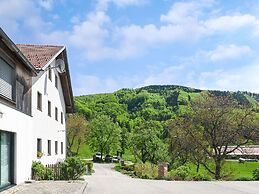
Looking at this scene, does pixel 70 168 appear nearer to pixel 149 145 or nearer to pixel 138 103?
pixel 149 145

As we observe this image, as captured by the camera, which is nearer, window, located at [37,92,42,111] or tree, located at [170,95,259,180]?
window, located at [37,92,42,111]

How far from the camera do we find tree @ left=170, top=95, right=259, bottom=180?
34219mm

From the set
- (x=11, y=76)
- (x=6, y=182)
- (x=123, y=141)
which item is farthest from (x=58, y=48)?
(x=123, y=141)

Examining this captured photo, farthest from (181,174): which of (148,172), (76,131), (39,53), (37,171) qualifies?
(76,131)

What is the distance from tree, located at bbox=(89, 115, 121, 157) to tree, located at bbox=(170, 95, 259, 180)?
40.3m

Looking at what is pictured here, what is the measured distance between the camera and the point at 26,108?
765 inches

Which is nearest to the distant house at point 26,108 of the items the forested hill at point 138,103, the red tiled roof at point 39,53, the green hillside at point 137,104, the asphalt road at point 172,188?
the red tiled roof at point 39,53

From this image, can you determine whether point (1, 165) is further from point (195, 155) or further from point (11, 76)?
point (195, 155)

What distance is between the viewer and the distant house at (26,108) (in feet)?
50.9

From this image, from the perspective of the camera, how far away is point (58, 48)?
86.7 ft

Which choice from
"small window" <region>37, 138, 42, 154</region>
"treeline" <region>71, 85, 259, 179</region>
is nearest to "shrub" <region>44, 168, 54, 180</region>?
"small window" <region>37, 138, 42, 154</region>

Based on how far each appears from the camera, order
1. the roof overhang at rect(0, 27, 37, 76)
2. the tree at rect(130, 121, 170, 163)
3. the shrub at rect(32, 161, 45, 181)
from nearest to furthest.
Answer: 1. the roof overhang at rect(0, 27, 37, 76)
2. the shrub at rect(32, 161, 45, 181)
3. the tree at rect(130, 121, 170, 163)

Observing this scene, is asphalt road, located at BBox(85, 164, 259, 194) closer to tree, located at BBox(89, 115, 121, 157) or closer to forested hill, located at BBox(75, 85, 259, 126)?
tree, located at BBox(89, 115, 121, 157)

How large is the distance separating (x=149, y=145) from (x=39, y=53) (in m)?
25.2
